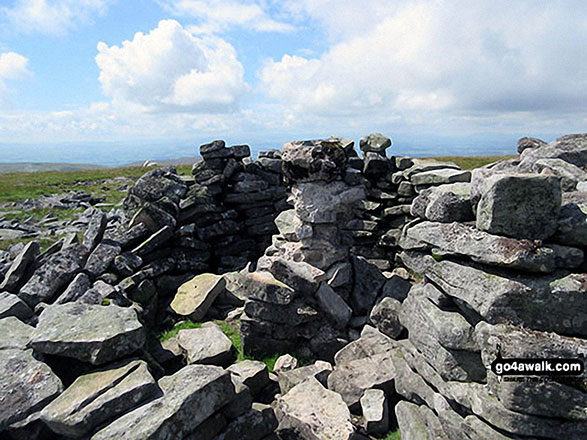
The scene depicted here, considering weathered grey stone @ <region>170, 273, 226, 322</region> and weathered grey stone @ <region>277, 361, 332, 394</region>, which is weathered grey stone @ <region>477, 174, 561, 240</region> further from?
weathered grey stone @ <region>170, 273, 226, 322</region>

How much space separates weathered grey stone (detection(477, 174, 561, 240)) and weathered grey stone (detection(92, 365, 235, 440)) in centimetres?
515

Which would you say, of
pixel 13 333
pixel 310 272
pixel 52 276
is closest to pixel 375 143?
pixel 310 272

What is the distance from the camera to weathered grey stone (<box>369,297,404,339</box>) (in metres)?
8.77

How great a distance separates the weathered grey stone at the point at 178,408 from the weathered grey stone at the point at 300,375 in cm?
235

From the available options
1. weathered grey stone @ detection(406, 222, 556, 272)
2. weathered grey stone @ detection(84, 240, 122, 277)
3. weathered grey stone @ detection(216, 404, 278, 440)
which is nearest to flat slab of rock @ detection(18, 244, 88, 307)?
weathered grey stone @ detection(84, 240, 122, 277)

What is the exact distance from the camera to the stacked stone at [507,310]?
14.5 ft

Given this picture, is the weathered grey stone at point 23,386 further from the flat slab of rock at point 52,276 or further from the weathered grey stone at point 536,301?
the weathered grey stone at point 536,301

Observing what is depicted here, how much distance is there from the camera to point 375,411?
6.91 meters

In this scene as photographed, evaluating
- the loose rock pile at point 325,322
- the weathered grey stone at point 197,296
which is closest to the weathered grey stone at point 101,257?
the loose rock pile at point 325,322

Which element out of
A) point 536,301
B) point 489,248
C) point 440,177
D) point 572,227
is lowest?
point 536,301

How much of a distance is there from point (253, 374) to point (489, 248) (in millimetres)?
5857

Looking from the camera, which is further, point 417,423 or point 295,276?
point 295,276

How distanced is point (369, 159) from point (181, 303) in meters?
11.0

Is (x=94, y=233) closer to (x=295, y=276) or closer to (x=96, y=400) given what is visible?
(x=295, y=276)
